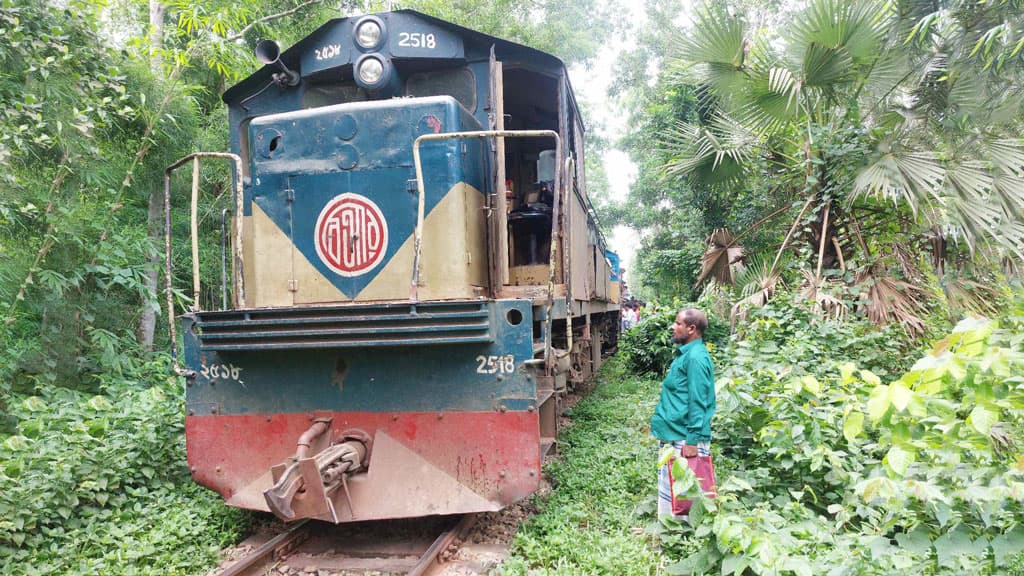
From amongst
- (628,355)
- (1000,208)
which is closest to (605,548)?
(1000,208)

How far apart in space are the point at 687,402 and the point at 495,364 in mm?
1130

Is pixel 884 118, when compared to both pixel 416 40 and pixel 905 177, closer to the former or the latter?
pixel 905 177

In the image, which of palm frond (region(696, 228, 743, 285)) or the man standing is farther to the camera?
palm frond (region(696, 228, 743, 285))

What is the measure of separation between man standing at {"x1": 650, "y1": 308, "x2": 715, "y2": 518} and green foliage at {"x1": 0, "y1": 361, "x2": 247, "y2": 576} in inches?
108

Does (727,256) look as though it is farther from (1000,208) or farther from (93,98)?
(93,98)

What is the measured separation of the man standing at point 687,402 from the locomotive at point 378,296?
661 mm

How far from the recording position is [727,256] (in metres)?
8.62

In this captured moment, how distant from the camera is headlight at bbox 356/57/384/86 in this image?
169 inches

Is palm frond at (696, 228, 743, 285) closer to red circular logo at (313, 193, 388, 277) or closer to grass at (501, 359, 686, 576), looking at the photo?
grass at (501, 359, 686, 576)

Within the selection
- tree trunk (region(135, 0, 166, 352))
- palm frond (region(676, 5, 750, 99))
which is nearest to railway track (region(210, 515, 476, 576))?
tree trunk (region(135, 0, 166, 352))

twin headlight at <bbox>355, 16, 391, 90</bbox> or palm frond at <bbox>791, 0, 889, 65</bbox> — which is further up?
palm frond at <bbox>791, 0, 889, 65</bbox>

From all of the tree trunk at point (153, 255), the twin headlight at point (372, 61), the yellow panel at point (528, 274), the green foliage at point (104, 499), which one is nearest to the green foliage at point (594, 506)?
the yellow panel at point (528, 274)

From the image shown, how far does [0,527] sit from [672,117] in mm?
12137

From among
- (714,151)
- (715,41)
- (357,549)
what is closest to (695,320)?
(357,549)
